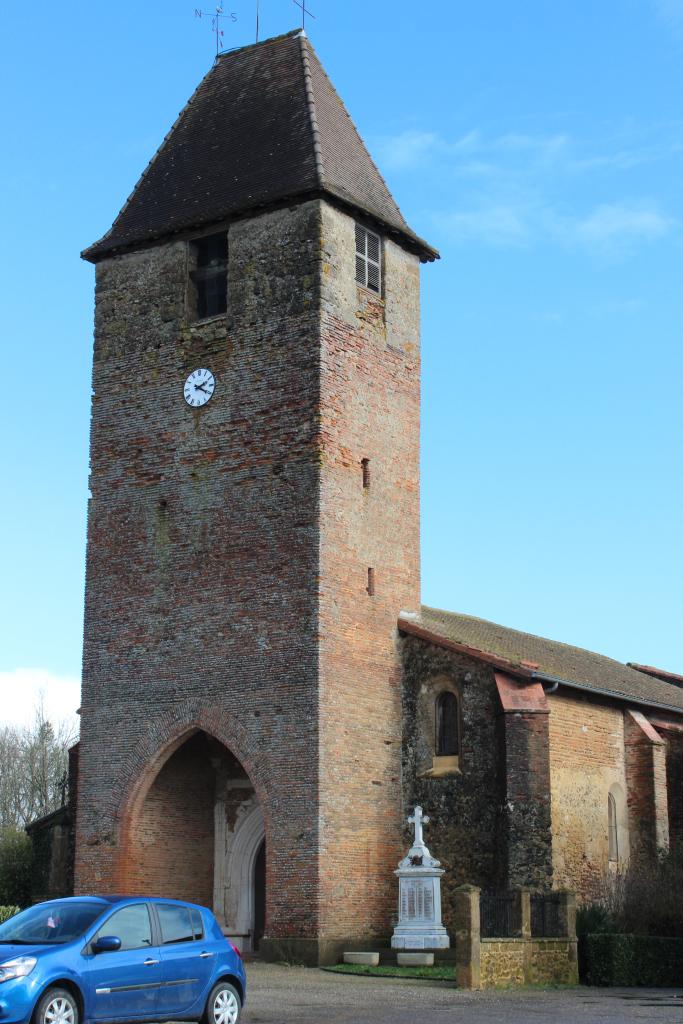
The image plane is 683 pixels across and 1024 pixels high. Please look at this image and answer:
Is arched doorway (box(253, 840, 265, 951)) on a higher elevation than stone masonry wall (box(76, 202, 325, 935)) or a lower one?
lower

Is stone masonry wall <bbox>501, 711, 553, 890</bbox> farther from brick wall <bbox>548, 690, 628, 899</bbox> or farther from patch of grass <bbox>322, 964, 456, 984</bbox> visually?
patch of grass <bbox>322, 964, 456, 984</bbox>

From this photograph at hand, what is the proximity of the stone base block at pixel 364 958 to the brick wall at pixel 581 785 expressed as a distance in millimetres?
4330

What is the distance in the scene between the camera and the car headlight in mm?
12219

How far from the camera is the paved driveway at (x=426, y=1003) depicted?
16.3 m

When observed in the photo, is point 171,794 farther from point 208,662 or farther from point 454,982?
point 454,982

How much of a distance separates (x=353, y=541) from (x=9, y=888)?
45.7 ft

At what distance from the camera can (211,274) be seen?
94.8 feet

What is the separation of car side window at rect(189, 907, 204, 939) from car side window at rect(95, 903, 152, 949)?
0.73 m

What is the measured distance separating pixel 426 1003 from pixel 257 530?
1065 cm

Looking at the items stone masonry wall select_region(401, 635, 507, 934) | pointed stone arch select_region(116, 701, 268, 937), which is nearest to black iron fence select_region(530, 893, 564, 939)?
stone masonry wall select_region(401, 635, 507, 934)

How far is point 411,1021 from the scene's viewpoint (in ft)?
52.6

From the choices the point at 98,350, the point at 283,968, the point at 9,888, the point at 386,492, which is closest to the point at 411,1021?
the point at 283,968

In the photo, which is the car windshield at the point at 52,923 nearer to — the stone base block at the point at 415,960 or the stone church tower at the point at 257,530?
the stone church tower at the point at 257,530

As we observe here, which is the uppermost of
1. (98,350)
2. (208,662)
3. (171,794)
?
(98,350)
